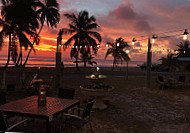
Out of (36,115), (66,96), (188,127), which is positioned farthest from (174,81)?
(36,115)

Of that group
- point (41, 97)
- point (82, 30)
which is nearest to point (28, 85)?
point (41, 97)


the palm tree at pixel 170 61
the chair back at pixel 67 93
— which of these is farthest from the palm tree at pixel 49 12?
the palm tree at pixel 170 61

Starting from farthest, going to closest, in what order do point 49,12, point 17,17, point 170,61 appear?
1. point 170,61
2. point 49,12
3. point 17,17

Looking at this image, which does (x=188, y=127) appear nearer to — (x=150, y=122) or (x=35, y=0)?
(x=150, y=122)

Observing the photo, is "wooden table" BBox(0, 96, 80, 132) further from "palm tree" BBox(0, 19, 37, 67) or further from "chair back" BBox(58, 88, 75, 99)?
"palm tree" BBox(0, 19, 37, 67)

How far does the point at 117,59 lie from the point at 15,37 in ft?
55.2

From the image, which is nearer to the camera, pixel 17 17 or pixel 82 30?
pixel 17 17

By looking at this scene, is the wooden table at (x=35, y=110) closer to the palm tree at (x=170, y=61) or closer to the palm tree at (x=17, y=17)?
the palm tree at (x=17, y=17)

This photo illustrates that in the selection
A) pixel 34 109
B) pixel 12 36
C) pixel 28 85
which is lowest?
pixel 28 85

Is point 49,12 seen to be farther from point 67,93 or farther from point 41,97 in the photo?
point 41,97

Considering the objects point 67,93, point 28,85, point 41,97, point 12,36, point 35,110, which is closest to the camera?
point 35,110

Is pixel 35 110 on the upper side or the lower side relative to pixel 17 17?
lower

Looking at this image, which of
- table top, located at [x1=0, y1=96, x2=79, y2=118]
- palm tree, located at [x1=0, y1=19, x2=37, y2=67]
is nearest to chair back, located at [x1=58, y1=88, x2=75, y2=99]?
table top, located at [x1=0, y1=96, x2=79, y2=118]

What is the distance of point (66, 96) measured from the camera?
5012 millimetres
